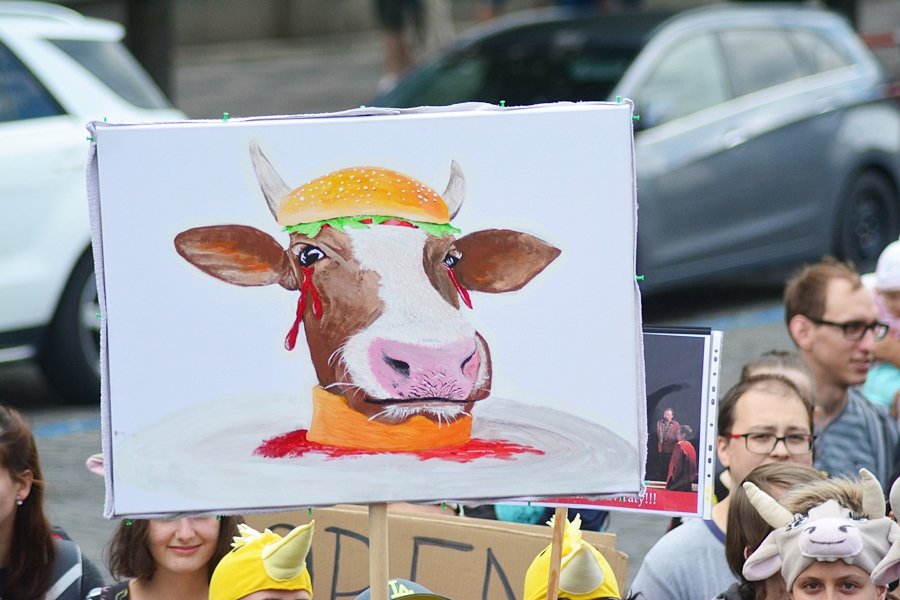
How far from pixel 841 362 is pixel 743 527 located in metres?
1.52

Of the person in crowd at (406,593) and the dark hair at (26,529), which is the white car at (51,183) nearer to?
the dark hair at (26,529)

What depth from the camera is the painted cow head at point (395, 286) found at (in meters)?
3.38

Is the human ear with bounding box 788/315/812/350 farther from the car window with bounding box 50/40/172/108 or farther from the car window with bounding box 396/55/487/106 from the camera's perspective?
the car window with bounding box 396/55/487/106

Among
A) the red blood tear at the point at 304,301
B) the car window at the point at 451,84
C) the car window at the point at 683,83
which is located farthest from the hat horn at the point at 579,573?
the car window at the point at 451,84

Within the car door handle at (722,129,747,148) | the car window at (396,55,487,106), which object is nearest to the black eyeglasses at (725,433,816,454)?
the car window at (396,55,487,106)

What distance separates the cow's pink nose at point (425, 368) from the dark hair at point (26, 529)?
1.36 m

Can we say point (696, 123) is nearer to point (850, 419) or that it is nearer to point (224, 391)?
point (850, 419)

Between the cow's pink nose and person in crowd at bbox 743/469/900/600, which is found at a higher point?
the cow's pink nose

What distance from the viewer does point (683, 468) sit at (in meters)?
4.18

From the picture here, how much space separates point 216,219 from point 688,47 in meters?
7.31

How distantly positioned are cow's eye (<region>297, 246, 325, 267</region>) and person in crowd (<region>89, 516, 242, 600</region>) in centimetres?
110

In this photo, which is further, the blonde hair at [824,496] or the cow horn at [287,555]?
the blonde hair at [824,496]

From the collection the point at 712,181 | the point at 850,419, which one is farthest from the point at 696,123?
the point at 850,419

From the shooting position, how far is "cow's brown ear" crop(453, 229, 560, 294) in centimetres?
340
